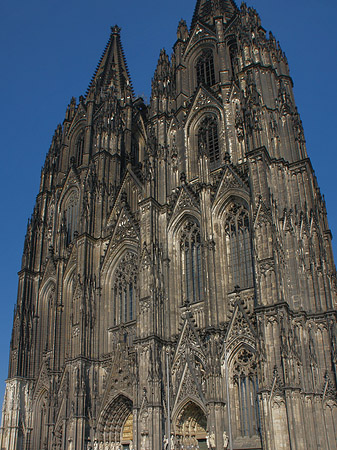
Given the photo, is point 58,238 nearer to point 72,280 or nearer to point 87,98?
point 72,280

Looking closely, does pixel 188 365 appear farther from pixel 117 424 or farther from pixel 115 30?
pixel 115 30

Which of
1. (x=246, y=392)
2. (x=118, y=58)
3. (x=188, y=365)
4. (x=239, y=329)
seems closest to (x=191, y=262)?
(x=239, y=329)

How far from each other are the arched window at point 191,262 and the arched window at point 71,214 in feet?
39.2

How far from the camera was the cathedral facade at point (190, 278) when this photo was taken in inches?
1013

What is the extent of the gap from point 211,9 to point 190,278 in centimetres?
2455

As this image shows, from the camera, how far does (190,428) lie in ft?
91.6

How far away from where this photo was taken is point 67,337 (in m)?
36.3

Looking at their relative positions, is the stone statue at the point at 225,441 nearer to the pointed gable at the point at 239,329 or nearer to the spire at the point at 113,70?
the pointed gable at the point at 239,329

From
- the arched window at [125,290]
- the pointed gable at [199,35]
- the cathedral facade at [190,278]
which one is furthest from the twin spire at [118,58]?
the arched window at [125,290]

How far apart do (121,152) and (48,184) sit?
7.74 metres

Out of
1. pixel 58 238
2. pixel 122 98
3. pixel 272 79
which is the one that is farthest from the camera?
pixel 122 98

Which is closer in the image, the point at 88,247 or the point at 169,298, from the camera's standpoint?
the point at 169,298

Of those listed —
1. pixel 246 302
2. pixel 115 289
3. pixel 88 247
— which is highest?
pixel 88 247

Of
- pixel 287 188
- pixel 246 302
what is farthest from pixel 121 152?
pixel 246 302
